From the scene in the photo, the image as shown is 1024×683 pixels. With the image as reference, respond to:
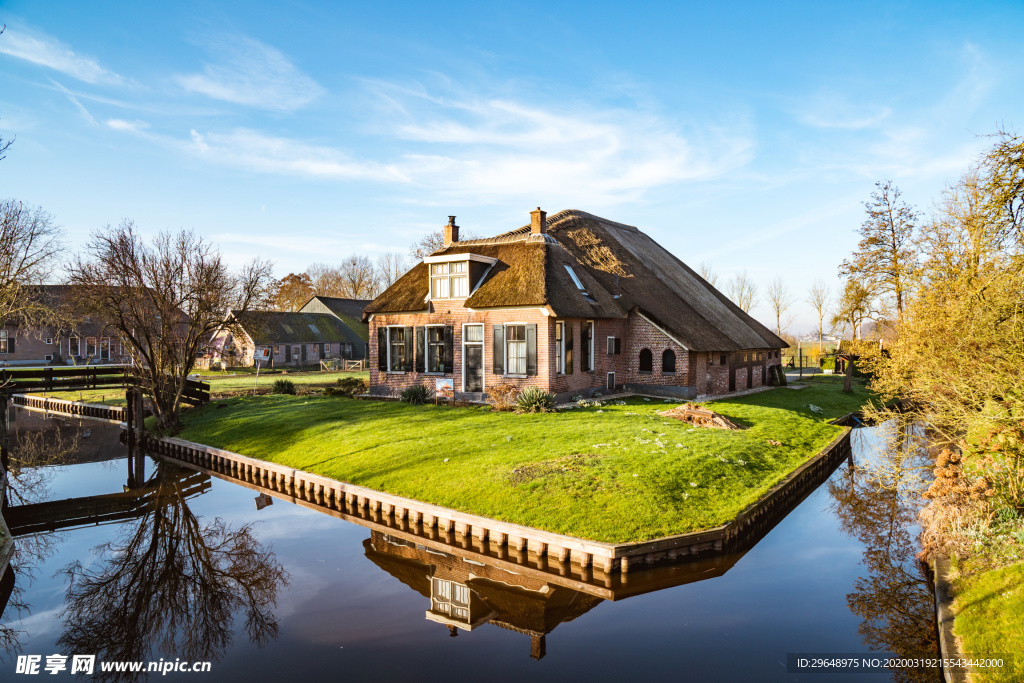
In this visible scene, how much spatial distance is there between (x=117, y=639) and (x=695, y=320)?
74.1 feet

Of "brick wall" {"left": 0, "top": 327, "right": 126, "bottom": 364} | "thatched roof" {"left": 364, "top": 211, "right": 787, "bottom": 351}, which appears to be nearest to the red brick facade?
"thatched roof" {"left": 364, "top": 211, "right": 787, "bottom": 351}

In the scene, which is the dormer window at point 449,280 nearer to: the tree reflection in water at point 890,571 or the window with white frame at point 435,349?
the window with white frame at point 435,349

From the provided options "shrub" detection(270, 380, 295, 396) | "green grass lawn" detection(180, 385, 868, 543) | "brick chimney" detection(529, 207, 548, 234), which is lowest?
"green grass lawn" detection(180, 385, 868, 543)

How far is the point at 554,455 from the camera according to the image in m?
14.2

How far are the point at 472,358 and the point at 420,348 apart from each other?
2.67 meters

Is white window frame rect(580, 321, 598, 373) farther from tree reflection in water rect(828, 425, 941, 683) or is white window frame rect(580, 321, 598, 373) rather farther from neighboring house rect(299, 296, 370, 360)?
neighboring house rect(299, 296, 370, 360)

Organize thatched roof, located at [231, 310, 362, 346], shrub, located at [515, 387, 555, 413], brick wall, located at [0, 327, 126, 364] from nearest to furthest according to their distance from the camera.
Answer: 1. shrub, located at [515, 387, 555, 413]
2. brick wall, located at [0, 327, 126, 364]
3. thatched roof, located at [231, 310, 362, 346]

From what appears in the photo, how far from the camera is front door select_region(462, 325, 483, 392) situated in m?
22.5

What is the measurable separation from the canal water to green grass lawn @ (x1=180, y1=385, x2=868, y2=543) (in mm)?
1137

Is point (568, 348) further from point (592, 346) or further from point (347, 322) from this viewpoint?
point (347, 322)

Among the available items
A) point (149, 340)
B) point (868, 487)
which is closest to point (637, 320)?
point (868, 487)

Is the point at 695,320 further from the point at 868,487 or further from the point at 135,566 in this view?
the point at 135,566

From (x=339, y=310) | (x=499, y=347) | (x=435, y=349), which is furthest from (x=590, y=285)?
(x=339, y=310)

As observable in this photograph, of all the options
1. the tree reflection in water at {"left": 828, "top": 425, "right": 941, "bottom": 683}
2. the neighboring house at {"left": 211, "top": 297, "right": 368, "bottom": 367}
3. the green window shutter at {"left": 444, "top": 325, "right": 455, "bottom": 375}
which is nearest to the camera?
the tree reflection in water at {"left": 828, "top": 425, "right": 941, "bottom": 683}
